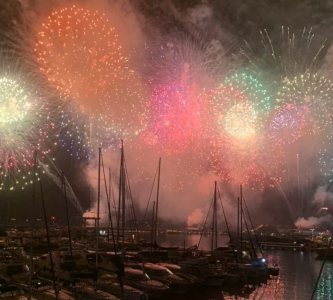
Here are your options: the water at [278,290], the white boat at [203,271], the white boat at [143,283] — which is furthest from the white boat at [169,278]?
the white boat at [203,271]

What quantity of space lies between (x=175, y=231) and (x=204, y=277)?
12022 cm

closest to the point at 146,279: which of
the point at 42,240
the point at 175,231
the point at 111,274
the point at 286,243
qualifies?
the point at 111,274

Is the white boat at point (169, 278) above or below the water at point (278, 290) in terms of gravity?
above

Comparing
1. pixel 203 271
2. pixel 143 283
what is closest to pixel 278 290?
pixel 203 271

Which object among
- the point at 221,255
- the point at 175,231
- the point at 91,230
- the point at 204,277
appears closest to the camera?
the point at 204,277

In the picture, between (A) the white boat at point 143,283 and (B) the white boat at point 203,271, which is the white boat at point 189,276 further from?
(A) the white boat at point 143,283

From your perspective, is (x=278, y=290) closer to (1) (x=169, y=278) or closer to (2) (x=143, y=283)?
(1) (x=169, y=278)

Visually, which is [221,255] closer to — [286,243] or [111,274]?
[111,274]

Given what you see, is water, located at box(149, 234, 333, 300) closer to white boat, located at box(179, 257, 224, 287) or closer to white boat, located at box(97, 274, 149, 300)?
white boat, located at box(179, 257, 224, 287)

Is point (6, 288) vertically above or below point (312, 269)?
above

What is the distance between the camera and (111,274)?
24.2 meters

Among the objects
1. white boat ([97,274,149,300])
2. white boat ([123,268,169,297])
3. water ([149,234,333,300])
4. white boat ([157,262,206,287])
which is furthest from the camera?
water ([149,234,333,300])

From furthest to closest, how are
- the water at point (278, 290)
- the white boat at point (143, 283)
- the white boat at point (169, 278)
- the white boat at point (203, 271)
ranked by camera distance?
the white boat at point (203, 271) → the water at point (278, 290) → the white boat at point (169, 278) → the white boat at point (143, 283)

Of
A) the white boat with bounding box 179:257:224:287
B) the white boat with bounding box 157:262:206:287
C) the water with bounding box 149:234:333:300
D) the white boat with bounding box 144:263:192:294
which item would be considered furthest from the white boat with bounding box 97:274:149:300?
the white boat with bounding box 179:257:224:287
